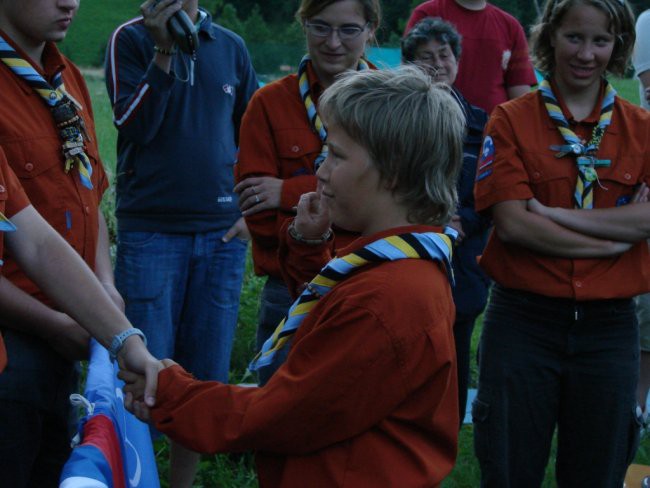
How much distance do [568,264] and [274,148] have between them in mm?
1269

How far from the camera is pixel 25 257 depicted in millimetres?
2648

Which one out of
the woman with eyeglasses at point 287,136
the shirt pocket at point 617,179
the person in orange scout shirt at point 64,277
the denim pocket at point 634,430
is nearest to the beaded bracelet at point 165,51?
the woman with eyeglasses at point 287,136

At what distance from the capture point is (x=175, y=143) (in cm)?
416

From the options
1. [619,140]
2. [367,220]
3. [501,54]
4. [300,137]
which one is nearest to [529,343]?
[619,140]

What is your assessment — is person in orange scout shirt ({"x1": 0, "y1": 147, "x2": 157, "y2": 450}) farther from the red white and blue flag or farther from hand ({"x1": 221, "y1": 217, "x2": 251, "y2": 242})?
hand ({"x1": 221, "y1": 217, "x2": 251, "y2": 242})

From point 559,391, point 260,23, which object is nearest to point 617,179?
point 559,391

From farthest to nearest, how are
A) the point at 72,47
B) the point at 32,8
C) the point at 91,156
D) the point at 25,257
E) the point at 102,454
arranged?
1. the point at 72,47
2. the point at 91,156
3. the point at 32,8
4. the point at 25,257
5. the point at 102,454

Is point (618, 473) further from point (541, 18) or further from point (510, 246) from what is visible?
point (541, 18)

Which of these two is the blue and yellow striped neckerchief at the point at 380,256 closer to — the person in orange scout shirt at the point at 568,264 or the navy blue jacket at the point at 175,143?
the person in orange scout shirt at the point at 568,264

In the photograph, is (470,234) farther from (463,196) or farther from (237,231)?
(237,231)

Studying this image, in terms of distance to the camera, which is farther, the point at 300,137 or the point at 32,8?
the point at 300,137

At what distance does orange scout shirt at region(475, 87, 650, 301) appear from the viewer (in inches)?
138

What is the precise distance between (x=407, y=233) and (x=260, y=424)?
1.93ft

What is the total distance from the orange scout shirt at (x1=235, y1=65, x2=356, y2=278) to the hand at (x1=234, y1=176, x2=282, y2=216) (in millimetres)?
37
